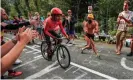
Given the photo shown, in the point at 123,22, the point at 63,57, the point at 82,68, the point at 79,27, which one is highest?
the point at 123,22

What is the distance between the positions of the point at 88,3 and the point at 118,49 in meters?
15.9

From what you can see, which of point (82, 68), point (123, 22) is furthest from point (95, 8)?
point (82, 68)

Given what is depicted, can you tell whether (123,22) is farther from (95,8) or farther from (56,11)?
(95,8)

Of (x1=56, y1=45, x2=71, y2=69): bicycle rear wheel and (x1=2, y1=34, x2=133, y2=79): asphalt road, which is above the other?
(x1=56, y1=45, x2=71, y2=69): bicycle rear wheel

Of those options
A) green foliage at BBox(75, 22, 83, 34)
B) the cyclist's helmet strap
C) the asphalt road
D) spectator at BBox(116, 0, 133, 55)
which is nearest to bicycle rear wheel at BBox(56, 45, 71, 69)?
the asphalt road

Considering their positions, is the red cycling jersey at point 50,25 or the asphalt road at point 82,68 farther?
the red cycling jersey at point 50,25

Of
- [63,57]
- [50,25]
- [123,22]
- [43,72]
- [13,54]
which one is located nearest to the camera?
[13,54]

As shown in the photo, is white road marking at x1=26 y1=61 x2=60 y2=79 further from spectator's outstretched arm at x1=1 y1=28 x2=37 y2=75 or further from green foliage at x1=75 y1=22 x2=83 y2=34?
green foliage at x1=75 y1=22 x2=83 y2=34

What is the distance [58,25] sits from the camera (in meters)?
8.60

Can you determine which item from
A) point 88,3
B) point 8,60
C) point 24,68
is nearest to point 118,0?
point 88,3

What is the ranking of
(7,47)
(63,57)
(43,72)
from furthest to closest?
(63,57)
(43,72)
(7,47)

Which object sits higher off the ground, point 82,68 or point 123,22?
point 123,22

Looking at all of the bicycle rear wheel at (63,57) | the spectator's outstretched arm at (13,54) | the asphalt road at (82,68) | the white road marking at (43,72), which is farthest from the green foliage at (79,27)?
the spectator's outstretched arm at (13,54)

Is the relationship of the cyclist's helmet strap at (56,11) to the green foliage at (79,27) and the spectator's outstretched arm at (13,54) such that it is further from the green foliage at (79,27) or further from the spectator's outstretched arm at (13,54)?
the green foliage at (79,27)
